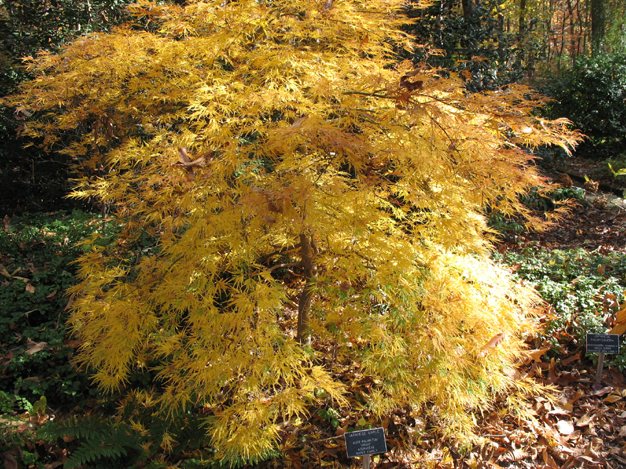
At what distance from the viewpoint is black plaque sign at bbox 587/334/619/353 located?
7.82 feet

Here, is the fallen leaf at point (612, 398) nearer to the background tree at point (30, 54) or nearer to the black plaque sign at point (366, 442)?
the black plaque sign at point (366, 442)

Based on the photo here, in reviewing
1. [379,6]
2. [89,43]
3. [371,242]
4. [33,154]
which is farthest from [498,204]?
[33,154]

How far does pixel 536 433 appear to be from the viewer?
2.22m

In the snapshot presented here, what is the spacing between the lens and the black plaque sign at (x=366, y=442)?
5.53 ft

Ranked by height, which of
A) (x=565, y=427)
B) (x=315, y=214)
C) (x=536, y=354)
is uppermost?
(x=315, y=214)

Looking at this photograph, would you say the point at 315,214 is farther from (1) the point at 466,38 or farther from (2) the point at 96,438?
(1) the point at 466,38

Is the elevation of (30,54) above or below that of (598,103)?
above

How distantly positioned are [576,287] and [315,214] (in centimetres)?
282

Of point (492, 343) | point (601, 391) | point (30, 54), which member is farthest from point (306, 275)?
point (30, 54)

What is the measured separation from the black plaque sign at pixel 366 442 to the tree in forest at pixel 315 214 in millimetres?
211

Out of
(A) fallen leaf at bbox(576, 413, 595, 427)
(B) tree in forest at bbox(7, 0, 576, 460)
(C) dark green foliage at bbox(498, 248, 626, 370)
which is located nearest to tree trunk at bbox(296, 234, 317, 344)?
(B) tree in forest at bbox(7, 0, 576, 460)

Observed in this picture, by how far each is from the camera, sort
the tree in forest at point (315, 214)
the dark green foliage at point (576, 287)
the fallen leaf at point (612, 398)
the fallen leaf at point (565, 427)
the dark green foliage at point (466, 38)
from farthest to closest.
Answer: the dark green foliage at point (466, 38) < the dark green foliage at point (576, 287) < the fallen leaf at point (612, 398) < the fallen leaf at point (565, 427) < the tree in forest at point (315, 214)

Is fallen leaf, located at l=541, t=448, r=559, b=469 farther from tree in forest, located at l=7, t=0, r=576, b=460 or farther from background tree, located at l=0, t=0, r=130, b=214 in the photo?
background tree, located at l=0, t=0, r=130, b=214

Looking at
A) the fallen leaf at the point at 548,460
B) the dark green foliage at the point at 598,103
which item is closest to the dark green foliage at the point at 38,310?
the fallen leaf at the point at 548,460
